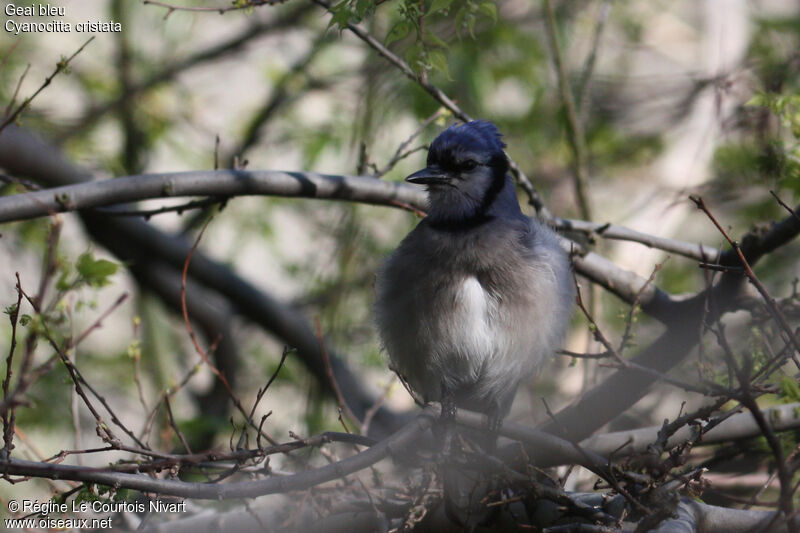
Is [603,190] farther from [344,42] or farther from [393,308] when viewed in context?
[393,308]

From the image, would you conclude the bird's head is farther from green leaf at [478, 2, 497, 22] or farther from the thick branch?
green leaf at [478, 2, 497, 22]

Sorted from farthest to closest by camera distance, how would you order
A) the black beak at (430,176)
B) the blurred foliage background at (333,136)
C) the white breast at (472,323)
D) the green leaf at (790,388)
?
the blurred foliage background at (333,136)
the black beak at (430,176)
the white breast at (472,323)
the green leaf at (790,388)

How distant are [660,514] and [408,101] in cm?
354

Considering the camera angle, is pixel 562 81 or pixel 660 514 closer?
pixel 660 514

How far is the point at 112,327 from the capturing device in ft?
25.2

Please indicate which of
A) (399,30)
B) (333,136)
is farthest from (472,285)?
(333,136)

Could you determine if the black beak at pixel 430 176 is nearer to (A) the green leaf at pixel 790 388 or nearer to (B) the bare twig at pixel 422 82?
(B) the bare twig at pixel 422 82

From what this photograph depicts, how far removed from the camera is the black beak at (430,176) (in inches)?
131

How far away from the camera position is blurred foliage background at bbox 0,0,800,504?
204 inches

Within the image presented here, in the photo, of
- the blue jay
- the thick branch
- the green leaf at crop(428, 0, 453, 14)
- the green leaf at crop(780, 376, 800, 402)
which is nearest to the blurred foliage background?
the blue jay

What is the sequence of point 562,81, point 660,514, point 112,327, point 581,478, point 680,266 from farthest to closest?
point 112,327 → point 680,266 → point 562,81 → point 581,478 → point 660,514

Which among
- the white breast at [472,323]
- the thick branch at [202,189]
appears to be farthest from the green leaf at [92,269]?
the white breast at [472,323]

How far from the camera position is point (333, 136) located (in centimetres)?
595

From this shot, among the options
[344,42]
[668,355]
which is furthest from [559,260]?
[344,42]
